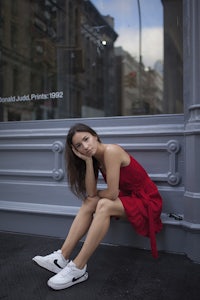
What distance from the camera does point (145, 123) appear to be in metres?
3.18

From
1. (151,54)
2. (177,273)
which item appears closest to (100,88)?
(151,54)

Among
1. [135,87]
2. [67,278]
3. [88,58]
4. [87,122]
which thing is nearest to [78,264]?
[67,278]

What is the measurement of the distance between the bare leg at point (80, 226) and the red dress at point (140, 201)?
239mm

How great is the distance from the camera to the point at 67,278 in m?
2.30

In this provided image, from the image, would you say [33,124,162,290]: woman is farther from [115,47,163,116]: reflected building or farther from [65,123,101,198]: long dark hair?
[115,47,163,116]: reflected building

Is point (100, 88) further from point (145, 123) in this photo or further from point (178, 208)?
point (178, 208)

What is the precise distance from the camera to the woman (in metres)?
2.35

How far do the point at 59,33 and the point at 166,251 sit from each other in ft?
8.35

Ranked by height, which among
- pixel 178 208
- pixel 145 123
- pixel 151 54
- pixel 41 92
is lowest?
pixel 178 208

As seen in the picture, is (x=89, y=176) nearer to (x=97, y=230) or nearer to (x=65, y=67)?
(x=97, y=230)

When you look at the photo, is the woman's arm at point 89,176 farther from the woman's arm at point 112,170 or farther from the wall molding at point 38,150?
the wall molding at point 38,150

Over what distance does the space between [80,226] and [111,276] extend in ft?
1.41

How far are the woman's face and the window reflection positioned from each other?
0.99 meters

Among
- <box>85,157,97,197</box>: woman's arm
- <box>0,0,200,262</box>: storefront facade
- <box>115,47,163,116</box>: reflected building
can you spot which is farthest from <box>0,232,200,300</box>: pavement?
<box>115,47,163,116</box>: reflected building
